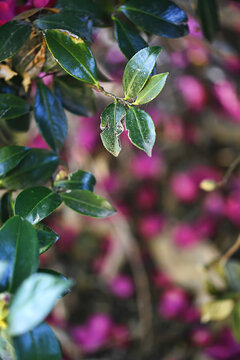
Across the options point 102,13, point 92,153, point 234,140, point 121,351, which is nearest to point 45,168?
point 102,13

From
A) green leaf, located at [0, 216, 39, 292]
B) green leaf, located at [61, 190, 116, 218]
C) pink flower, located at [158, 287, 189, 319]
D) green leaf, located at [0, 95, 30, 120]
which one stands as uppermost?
green leaf, located at [0, 95, 30, 120]

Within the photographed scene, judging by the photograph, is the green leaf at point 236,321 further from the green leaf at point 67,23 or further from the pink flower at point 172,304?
the pink flower at point 172,304

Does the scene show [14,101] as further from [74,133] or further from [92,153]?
[92,153]

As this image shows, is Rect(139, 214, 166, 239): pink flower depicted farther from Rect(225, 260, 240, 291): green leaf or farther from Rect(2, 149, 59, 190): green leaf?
Rect(2, 149, 59, 190): green leaf

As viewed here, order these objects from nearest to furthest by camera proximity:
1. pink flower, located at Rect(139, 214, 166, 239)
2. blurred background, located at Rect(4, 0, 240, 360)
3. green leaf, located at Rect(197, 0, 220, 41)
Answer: green leaf, located at Rect(197, 0, 220, 41), blurred background, located at Rect(4, 0, 240, 360), pink flower, located at Rect(139, 214, 166, 239)

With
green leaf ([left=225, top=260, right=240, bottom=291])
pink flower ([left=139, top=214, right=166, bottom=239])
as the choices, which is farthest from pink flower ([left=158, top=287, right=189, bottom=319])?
green leaf ([left=225, top=260, right=240, bottom=291])

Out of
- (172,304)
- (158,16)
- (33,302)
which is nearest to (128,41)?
(158,16)

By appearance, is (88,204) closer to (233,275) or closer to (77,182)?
(77,182)
